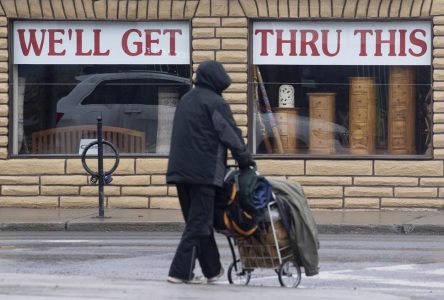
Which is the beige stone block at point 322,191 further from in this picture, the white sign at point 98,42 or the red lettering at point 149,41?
the red lettering at point 149,41

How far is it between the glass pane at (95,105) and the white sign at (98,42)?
0.45ft

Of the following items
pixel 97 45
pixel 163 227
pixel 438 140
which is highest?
pixel 97 45

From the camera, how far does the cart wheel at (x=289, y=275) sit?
8.81 metres

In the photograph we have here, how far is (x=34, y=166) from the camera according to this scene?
17234 mm

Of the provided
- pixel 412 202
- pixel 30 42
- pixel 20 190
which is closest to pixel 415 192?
pixel 412 202

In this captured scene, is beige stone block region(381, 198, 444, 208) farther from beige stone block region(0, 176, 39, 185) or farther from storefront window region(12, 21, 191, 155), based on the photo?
beige stone block region(0, 176, 39, 185)

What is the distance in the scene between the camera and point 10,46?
56.9 feet

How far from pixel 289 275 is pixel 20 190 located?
9076 mm

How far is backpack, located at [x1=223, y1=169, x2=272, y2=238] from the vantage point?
8.63m

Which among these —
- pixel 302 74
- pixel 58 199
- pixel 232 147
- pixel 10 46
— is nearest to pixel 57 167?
pixel 58 199

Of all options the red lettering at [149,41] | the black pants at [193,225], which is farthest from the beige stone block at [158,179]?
the black pants at [193,225]

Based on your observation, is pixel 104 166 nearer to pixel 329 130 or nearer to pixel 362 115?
pixel 329 130

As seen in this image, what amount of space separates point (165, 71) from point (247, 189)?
888cm

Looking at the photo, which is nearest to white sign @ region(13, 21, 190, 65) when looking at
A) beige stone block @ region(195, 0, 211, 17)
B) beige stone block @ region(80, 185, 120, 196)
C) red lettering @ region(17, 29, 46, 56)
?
red lettering @ region(17, 29, 46, 56)
